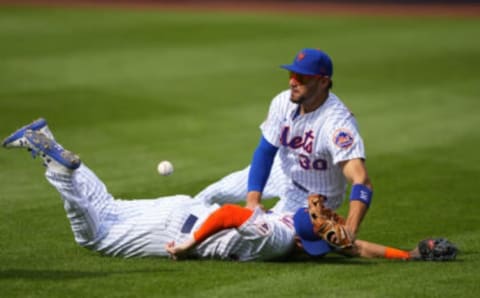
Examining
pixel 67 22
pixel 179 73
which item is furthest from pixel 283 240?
pixel 67 22

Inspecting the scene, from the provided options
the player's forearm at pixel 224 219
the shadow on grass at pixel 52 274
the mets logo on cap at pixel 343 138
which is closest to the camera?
the shadow on grass at pixel 52 274

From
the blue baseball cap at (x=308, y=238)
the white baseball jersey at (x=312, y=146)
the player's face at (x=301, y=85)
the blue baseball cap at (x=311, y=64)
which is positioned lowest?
the blue baseball cap at (x=308, y=238)

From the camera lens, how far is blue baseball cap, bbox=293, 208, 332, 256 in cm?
658

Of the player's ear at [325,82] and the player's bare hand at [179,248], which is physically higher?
the player's ear at [325,82]

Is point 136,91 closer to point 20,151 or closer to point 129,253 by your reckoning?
point 20,151

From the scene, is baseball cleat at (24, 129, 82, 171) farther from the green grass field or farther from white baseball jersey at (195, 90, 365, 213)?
white baseball jersey at (195, 90, 365, 213)

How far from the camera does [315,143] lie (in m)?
7.06

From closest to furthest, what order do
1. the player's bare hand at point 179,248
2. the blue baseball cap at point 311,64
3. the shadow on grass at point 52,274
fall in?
the shadow on grass at point 52,274 → the player's bare hand at point 179,248 → the blue baseball cap at point 311,64

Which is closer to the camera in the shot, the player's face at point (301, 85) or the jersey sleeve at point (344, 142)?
the jersey sleeve at point (344, 142)

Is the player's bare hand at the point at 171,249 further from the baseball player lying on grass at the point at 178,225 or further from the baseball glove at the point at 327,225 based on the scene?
the baseball glove at the point at 327,225

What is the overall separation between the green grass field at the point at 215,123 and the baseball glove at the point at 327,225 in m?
0.23

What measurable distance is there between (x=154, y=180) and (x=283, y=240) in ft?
11.5

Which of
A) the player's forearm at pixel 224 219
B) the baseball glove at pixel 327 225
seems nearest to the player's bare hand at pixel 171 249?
the player's forearm at pixel 224 219

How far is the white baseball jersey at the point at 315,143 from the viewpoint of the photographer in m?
6.85
